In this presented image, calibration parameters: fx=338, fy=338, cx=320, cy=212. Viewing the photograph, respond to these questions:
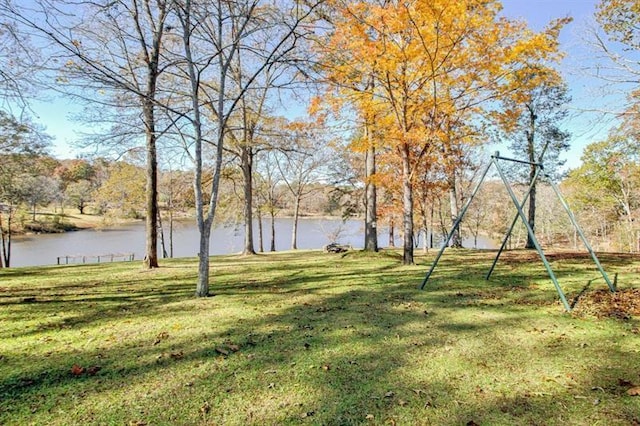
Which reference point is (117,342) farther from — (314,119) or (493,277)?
(314,119)

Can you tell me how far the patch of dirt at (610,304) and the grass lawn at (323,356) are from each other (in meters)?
0.03

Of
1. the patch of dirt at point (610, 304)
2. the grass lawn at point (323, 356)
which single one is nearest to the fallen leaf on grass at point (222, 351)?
the grass lawn at point (323, 356)

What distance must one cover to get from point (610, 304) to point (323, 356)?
4453mm

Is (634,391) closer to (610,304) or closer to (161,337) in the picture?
(610,304)

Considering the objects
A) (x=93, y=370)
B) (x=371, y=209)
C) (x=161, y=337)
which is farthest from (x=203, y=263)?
(x=371, y=209)

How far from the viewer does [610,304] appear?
4910 millimetres

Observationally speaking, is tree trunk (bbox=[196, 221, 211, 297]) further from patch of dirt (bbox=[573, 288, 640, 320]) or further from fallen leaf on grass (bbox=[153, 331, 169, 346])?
patch of dirt (bbox=[573, 288, 640, 320])

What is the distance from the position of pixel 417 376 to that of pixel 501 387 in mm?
665

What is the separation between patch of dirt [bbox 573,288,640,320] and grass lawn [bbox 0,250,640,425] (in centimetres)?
Answer: 3

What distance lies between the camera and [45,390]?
8.81ft

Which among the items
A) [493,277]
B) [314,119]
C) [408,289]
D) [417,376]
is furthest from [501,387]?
[314,119]

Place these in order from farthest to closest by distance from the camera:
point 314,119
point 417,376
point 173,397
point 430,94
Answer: point 314,119
point 430,94
point 417,376
point 173,397

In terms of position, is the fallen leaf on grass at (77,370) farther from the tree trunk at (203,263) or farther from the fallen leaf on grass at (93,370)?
the tree trunk at (203,263)

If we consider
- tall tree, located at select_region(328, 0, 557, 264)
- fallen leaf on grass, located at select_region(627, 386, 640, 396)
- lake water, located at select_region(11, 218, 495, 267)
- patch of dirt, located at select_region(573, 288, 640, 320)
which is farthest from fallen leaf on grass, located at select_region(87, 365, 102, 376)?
lake water, located at select_region(11, 218, 495, 267)
